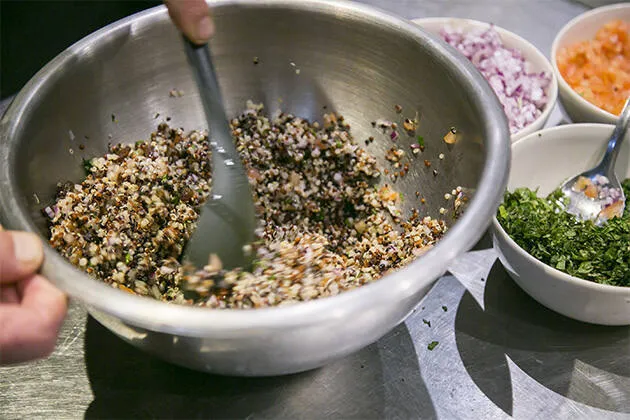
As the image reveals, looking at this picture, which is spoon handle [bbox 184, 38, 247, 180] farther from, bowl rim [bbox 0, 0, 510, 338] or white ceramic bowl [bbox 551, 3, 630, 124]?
white ceramic bowl [bbox 551, 3, 630, 124]

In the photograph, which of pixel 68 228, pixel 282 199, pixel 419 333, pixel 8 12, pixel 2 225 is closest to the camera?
pixel 2 225

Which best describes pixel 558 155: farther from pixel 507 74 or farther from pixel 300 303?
pixel 300 303

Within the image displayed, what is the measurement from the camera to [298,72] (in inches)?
56.3

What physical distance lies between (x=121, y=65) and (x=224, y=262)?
508 millimetres

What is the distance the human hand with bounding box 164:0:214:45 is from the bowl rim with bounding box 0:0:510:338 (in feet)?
0.91

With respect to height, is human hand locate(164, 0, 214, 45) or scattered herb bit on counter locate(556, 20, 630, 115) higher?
human hand locate(164, 0, 214, 45)

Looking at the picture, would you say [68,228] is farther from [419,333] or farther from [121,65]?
[419,333]

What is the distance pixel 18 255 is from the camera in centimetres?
82

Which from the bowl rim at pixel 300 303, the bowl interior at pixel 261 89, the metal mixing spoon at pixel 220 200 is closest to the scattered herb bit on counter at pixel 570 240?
the bowl interior at pixel 261 89

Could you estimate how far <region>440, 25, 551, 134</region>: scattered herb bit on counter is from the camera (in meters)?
1.54

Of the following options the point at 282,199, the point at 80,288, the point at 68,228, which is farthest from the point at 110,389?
the point at 282,199

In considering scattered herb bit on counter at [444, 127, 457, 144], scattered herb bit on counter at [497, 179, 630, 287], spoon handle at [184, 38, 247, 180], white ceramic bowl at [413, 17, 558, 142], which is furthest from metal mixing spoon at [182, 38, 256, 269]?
white ceramic bowl at [413, 17, 558, 142]

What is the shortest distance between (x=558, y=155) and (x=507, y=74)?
0.96 feet

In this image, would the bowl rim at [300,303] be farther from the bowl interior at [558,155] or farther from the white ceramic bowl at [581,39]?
the white ceramic bowl at [581,39]
